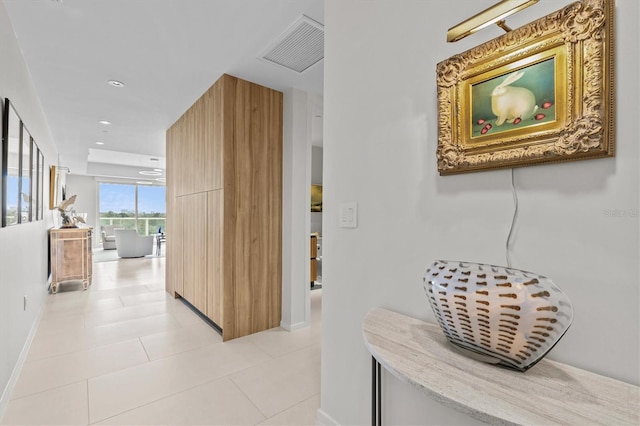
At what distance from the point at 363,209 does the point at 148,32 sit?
6.92 ft

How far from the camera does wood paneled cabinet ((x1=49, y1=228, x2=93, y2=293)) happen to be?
14.7 ft

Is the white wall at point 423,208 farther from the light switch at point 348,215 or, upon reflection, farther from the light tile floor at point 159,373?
the light tile floor at point 159,373

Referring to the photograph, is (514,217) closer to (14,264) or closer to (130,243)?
(14,264)

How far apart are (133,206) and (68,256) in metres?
6.88

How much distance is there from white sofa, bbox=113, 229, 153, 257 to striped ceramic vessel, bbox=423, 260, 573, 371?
8.75 metres

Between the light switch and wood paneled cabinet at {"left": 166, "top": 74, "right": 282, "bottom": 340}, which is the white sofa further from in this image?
the light switch

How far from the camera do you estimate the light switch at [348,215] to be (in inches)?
58.9

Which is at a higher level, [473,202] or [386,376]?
[473,202]

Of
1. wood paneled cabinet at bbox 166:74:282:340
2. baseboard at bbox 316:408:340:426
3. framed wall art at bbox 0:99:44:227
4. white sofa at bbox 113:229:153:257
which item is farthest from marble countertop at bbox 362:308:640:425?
white sofa at bbox 113:229:153:257

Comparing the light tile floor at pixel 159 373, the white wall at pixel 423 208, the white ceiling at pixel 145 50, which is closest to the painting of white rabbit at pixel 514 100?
the white wall at pixel 423 208

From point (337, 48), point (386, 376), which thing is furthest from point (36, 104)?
point (386, 376)

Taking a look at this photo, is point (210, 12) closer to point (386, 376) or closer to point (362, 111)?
point (362, 111)

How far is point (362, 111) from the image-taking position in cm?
147

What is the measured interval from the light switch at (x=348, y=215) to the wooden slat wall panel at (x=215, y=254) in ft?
5.40
